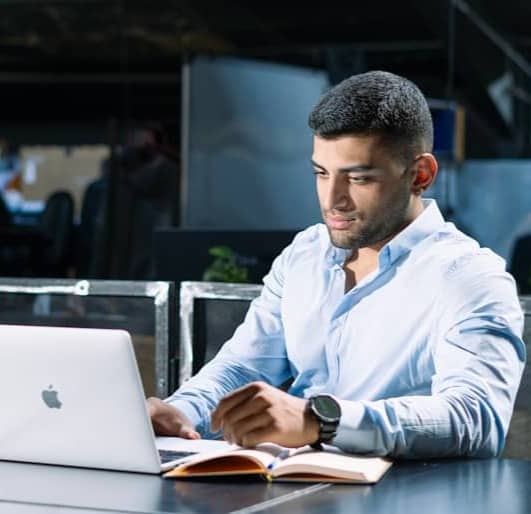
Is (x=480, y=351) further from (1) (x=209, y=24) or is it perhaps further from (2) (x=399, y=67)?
(1) (x=209, y=24)

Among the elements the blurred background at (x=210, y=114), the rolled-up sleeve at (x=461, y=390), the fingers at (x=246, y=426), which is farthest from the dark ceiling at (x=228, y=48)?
the fingers at (x=246, y=426)

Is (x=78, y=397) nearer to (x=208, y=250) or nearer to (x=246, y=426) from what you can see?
(x=246, y=426)

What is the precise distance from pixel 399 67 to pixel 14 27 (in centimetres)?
252

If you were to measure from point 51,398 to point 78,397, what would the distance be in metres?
0.05

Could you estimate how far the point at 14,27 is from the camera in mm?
7676

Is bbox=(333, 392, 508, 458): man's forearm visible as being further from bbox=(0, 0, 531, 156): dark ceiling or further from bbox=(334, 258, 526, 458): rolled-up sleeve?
bbox=(0, 0, 531, 156): dark ceiling

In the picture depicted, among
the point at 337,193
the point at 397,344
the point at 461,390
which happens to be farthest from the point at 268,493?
the point at 337,193

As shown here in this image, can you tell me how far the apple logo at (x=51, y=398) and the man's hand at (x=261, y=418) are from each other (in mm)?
245

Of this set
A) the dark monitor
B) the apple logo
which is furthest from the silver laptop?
the dark monitor

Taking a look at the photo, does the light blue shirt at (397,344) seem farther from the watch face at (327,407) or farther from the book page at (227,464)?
the book page at (227,464)

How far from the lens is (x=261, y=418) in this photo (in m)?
1.94

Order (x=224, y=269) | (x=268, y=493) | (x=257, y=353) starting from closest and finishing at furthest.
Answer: (x=268, y=493) < (x=257, y=353) < (x=224, y=269)

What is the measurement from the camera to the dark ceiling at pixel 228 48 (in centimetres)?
631

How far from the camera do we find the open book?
→ 6.19ft
